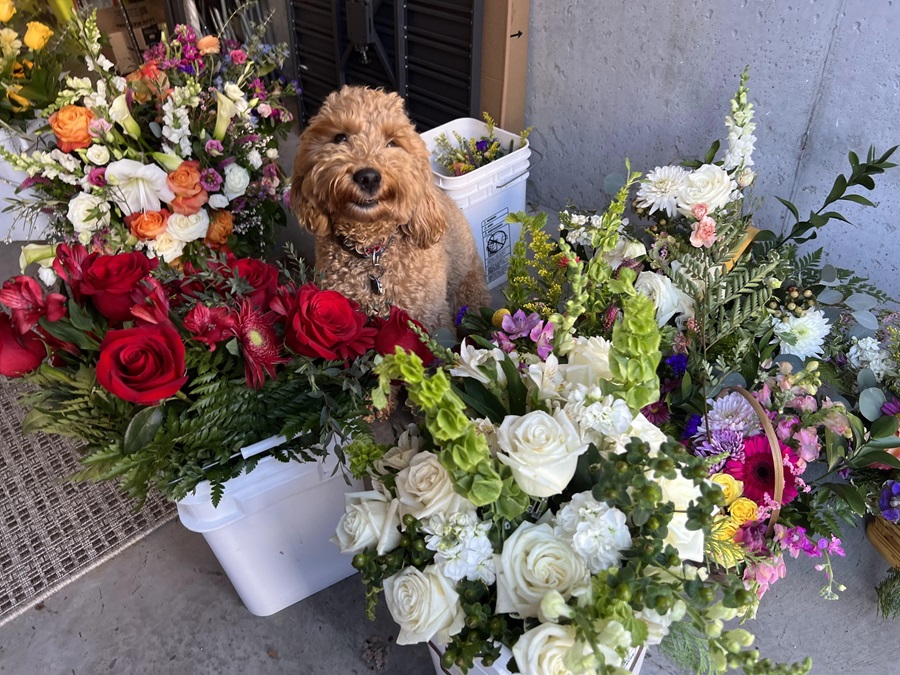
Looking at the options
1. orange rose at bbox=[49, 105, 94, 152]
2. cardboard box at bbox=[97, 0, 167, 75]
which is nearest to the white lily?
orange rose at bbox=[49, 105, 94, 152]

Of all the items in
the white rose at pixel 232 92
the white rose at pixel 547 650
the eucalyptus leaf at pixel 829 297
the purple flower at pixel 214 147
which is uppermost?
the white rose at pixel 232 92

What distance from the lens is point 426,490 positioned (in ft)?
2.84

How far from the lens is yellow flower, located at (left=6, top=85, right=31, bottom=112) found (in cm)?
190

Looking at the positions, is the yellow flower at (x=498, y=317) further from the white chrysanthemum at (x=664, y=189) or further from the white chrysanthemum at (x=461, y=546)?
the white chrysanthemum at (x=461, y=546)

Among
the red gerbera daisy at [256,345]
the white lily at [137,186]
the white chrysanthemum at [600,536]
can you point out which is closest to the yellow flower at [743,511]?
the white chrysanthemum at [600,536]

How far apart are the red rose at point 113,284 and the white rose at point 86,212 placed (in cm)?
86

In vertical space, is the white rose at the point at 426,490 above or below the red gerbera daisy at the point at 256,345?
below

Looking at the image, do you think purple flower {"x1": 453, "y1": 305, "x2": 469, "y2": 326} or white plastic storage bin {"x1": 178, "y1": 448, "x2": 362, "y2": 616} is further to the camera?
purple flower {"x1": 453, "y1": 305, "x2": 469, "y2": 326}

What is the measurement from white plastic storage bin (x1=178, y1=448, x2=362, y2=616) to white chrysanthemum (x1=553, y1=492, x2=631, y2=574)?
2.18 feet

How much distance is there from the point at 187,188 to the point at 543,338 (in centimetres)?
134

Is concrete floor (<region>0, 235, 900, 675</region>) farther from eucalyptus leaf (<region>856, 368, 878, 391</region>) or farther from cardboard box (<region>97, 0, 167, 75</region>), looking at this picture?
cardboard box (<region>97, 0, 167, 75</region>)

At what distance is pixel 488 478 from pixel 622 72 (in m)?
1.71

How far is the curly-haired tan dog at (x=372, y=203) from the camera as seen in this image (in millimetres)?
1467

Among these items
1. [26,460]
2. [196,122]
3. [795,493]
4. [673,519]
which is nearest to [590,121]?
[196,122]
